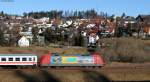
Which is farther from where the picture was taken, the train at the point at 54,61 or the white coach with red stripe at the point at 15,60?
the white coach with red stripe at the point at 15,60

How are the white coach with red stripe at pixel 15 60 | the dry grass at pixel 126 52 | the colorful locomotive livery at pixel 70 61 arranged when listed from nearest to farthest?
1. the colorful locomotive livery at pixel 70 61
2. the white coach with red stripe at pixel 15 60
3. the dry grass at pixel 126 52

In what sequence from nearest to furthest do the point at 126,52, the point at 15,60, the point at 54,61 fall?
the point at 54,61
the point at 15,60
the point at 126,52

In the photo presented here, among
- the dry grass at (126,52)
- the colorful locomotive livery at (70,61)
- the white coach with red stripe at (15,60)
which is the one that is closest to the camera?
the colorful locomotive livery at (70,61)

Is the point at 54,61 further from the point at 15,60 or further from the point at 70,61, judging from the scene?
the point at 15,60

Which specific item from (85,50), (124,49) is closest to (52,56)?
(124,49)

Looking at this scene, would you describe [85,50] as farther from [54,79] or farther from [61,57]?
[54,79]

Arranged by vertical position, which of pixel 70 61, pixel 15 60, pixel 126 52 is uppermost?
pixel 15 60

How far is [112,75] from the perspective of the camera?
3966 centimetres

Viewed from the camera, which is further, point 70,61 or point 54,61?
point 70,61

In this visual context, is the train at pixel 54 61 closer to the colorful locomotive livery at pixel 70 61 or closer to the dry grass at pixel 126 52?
the colorful locomotive livery at pixel 70 61

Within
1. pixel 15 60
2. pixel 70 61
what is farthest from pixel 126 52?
pixel 15 60

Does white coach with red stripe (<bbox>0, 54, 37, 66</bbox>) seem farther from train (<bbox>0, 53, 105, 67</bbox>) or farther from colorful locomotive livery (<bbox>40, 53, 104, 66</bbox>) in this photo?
colorful locomotive livery (<bbox>40, 53, 104, 66</bbox>)

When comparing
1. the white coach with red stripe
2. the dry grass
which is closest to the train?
the white coach with red stripe

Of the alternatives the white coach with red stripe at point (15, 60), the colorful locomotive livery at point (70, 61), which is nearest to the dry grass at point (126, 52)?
the colorful locomotive livery at point (70, 61)
